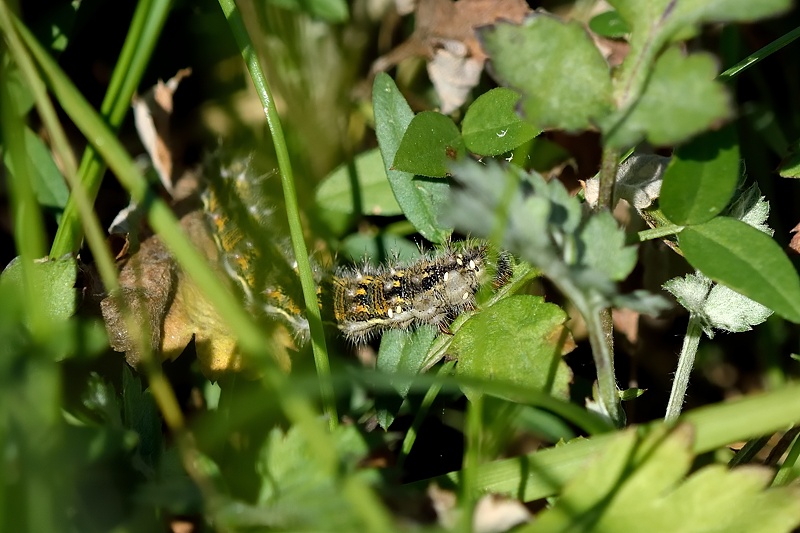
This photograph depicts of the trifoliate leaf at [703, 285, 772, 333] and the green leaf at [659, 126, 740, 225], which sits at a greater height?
the green leaf at [659, 126, 740, 225]

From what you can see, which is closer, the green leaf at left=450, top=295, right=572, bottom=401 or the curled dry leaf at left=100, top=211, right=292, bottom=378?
the green leaf at left=450, top=295, right=572, bottom=401

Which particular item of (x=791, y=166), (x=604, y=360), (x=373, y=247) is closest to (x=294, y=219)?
(x=373, y=247)

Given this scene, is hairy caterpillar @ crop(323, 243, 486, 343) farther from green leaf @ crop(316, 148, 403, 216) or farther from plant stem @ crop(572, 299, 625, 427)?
plant stem @ crop(572, 299, 625, 427)

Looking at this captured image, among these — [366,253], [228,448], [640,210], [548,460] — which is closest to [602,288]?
[548,460]

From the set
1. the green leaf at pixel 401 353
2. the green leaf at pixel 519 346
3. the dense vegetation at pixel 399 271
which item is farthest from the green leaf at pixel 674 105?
the green leaf at pixel 401 353

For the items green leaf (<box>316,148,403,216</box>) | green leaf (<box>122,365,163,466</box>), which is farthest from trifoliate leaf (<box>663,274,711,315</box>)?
green leaf (<box>122,365,163,466</box>)

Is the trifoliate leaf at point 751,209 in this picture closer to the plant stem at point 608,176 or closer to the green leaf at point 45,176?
the plant stem at point 608,176
